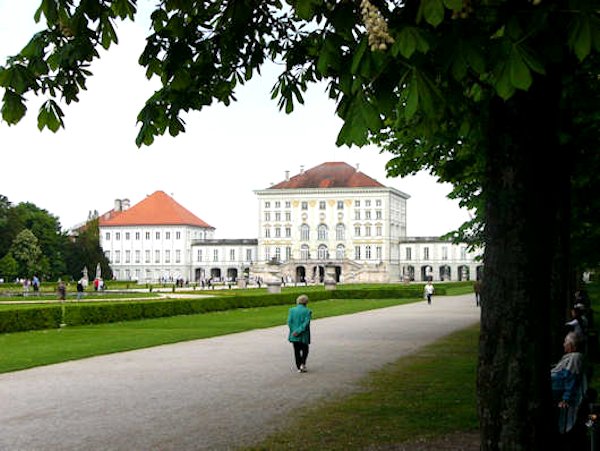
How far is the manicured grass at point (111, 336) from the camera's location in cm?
1395

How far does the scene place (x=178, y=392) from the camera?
9672mm

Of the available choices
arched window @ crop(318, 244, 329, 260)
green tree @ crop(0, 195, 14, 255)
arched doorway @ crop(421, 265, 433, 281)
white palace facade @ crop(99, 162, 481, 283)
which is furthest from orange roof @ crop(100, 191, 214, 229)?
green tree @ crop(0, 195, 14, 255)

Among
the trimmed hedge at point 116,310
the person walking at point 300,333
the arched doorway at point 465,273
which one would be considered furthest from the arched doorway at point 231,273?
the person walking at point 300,333

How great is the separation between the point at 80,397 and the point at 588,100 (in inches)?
261

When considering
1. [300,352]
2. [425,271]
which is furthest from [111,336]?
[425,271]

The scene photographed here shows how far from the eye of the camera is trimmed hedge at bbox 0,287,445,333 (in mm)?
20266

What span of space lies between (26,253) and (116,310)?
5073 cm

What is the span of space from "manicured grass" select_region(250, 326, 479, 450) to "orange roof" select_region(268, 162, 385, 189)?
284 ft

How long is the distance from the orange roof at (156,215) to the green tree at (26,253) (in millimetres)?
32311

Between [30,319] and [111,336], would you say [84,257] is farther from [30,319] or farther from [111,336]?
[111,336]

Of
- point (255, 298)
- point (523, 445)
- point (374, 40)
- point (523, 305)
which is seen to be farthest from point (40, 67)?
point (255, 298)

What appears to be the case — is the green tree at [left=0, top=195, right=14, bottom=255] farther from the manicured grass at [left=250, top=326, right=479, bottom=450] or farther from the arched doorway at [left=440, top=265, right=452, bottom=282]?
the manicured grass at [left=250, top=326, right=479, bottom=450]

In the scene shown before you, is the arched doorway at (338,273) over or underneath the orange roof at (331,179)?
underneath

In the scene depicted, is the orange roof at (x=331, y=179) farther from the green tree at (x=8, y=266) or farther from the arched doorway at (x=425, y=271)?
the green tree at (x=8, y=266)
